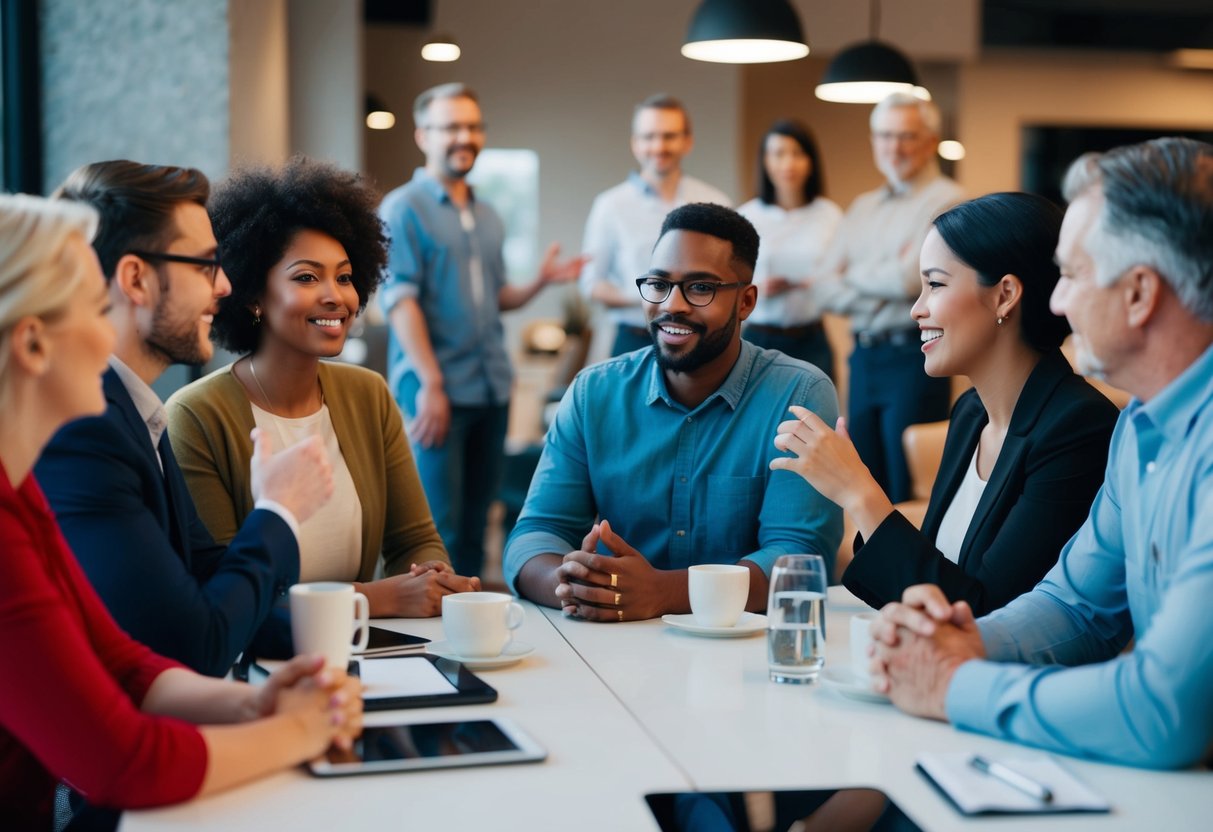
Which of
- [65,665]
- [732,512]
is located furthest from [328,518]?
[65,665]

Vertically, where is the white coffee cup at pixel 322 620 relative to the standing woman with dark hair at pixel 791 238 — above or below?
below

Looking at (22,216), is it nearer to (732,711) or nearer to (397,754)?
(397,754)

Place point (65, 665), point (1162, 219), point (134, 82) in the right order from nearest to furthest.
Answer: point (65, 665)
point (1162, 219)
point (134, 82)

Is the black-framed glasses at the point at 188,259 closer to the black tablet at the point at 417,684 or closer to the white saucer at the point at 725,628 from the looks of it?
the black tablet at the point at 417,684

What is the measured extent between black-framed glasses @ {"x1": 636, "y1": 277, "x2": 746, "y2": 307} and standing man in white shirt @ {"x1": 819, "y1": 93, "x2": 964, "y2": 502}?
86.8 inches

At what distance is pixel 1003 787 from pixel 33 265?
3.50 ft

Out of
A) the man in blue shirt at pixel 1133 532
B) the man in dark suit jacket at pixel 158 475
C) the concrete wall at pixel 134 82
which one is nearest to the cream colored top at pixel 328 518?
the man in dark suit jacket at pixel 158 475

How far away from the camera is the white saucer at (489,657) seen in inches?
67.8

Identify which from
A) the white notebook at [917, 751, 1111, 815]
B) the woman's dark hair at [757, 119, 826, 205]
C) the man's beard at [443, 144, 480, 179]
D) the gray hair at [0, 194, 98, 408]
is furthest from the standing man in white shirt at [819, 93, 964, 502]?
the gray hair at [0, 194, 98, 408]

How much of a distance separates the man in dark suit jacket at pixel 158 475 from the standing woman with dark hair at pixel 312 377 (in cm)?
37

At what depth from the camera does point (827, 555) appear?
238 cm

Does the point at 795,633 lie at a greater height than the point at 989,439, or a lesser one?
lesser

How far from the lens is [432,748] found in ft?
4.50

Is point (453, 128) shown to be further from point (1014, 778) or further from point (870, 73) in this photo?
point (1014, 778)
